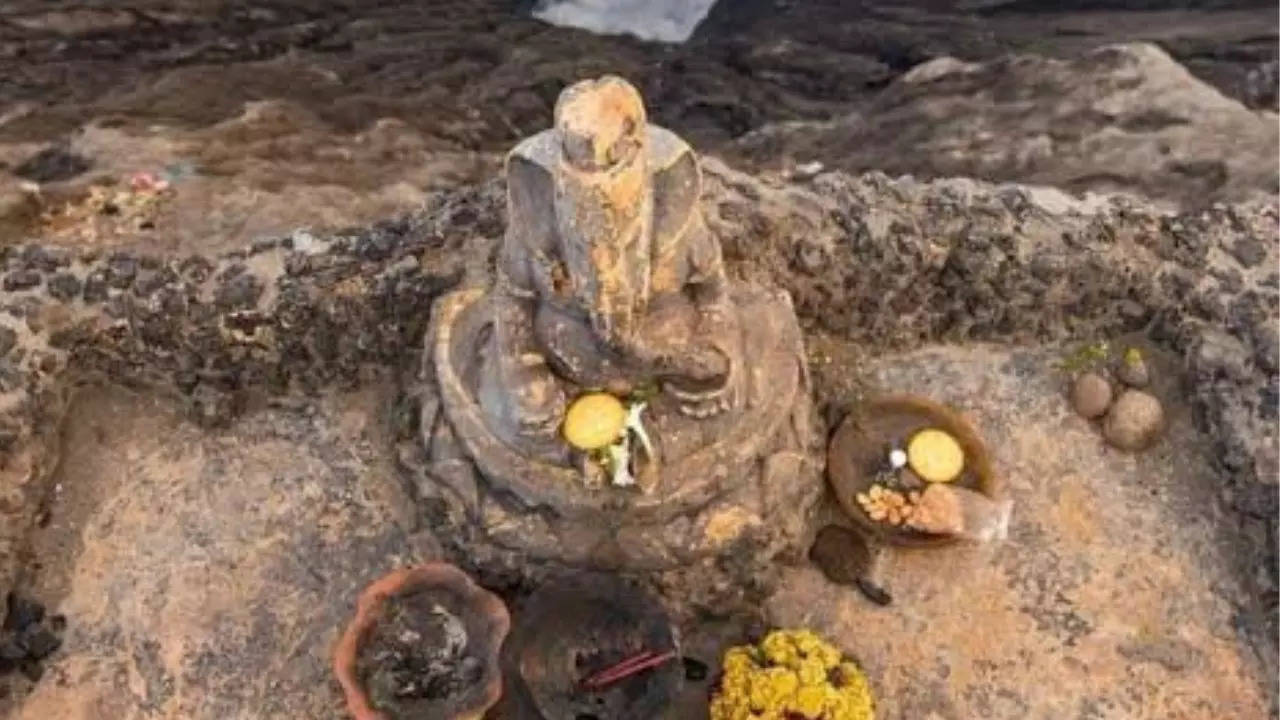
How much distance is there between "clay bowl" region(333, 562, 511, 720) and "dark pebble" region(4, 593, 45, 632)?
3.78 feet

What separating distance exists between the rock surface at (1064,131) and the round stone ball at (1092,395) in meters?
1.74

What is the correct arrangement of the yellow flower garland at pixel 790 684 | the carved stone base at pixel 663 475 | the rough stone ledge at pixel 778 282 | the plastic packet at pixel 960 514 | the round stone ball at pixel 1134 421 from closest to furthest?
the yellow flower garland at pixel 790 684, the carved stone base at pixel 663 475, the plastic packet at pixel 960 514, the round stone ball at pixel 1134 421, the rough stone ledge at pixel 778 282

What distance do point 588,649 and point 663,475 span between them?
67 centimetres

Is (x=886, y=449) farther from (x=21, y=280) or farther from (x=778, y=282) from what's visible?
(x=21, y=280)

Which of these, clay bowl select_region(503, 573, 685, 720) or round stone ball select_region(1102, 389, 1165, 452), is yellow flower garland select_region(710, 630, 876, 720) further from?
round stone ball select_region(1102, 389, 1165, 452)

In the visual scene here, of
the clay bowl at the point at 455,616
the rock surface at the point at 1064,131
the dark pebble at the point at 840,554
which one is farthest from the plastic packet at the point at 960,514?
the rock surface at the point at 1064,131

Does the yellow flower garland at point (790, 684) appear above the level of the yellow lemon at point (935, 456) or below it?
below

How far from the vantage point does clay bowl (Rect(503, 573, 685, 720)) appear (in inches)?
217

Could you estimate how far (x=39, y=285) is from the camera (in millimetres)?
6391

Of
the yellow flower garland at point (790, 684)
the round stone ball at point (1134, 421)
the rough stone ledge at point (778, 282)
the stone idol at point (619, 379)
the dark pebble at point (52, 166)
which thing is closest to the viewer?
the stone idol at point (619, 379)

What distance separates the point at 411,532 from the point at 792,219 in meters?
2.00

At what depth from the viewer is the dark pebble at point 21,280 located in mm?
6367

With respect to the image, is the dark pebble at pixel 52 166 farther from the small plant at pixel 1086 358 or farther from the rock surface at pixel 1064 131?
the small plant at pixel 1086 358

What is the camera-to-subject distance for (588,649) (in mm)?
5625
